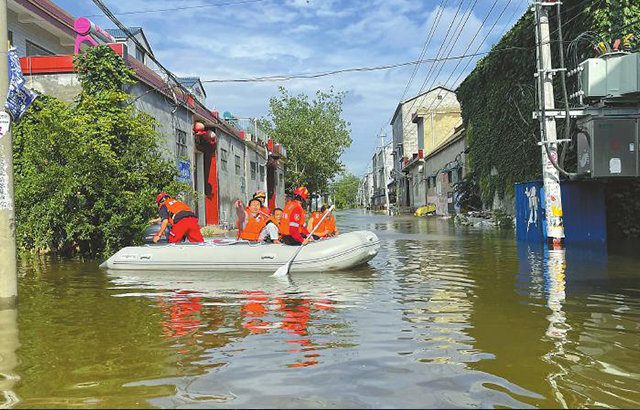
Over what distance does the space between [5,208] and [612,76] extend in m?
12.7

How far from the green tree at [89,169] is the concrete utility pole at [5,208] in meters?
5.13

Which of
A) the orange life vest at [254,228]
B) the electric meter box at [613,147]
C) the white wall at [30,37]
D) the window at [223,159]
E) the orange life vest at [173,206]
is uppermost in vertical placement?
the white wall at [30,37]

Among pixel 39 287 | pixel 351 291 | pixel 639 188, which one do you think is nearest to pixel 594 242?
pixel 639 188

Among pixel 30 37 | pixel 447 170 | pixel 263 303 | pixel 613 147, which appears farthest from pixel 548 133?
pixel 447 170

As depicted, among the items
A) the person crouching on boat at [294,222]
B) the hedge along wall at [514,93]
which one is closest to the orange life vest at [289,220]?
the person crouching on boat at [294,222]

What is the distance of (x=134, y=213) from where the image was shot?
1289 cm

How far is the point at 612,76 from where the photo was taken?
12.7 metres

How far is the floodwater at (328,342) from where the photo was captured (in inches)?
148

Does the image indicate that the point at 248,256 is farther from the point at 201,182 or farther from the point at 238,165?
the point at 238,165

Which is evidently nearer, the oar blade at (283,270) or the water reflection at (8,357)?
the water reflection at (8,357)

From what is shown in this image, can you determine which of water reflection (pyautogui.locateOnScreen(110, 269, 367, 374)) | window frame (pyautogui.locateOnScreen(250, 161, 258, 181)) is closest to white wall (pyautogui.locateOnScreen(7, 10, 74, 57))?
water reflection (pyautogui.locateOnScreen(110, 269, 367, 374))

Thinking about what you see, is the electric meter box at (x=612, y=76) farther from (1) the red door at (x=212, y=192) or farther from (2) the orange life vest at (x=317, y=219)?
(1) the red door at (x=212, y=192)

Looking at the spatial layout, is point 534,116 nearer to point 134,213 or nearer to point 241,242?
point 241,242

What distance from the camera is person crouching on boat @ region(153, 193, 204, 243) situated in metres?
11.4
